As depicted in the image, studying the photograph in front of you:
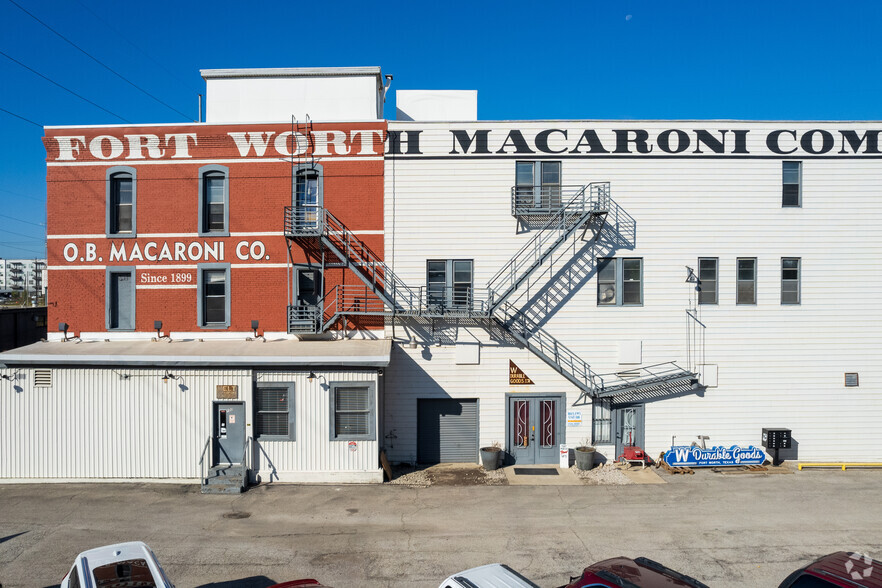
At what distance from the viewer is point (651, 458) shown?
19.0 metres

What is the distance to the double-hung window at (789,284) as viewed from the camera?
19109 mm

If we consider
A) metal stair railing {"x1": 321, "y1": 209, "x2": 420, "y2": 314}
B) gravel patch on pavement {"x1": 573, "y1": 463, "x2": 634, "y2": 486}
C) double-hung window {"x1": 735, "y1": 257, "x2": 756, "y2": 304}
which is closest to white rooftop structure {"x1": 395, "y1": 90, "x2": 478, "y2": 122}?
metal stair railing {"x1": 321, "y1": 209, "x2": 420, "y2": 314}

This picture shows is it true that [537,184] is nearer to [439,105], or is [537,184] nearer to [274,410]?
[439,105]

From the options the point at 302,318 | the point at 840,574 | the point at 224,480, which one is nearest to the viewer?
the point at 840,574

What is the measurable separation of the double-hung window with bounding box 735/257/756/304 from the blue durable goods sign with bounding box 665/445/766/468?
17.0 ft

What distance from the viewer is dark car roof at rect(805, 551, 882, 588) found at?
718cm

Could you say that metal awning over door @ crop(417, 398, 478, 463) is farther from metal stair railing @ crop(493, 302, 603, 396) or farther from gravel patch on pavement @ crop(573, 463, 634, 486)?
gravel patch on pavement @ crop(573, 463, 634, 486)

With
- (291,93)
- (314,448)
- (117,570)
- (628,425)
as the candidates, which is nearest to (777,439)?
(628,425)

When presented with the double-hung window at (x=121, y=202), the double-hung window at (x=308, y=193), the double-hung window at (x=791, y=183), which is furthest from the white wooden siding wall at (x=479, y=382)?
the double-hung window at (x=121, y=202)

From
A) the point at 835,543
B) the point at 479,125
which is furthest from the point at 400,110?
the point at 835,543

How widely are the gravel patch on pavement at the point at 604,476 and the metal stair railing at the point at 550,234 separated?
6384mm

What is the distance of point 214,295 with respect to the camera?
19406 mm

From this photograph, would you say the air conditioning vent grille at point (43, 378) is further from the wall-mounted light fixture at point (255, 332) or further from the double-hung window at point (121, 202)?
the wall-mounted light fixture at point (255, 332)

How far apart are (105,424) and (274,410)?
16.8ft
